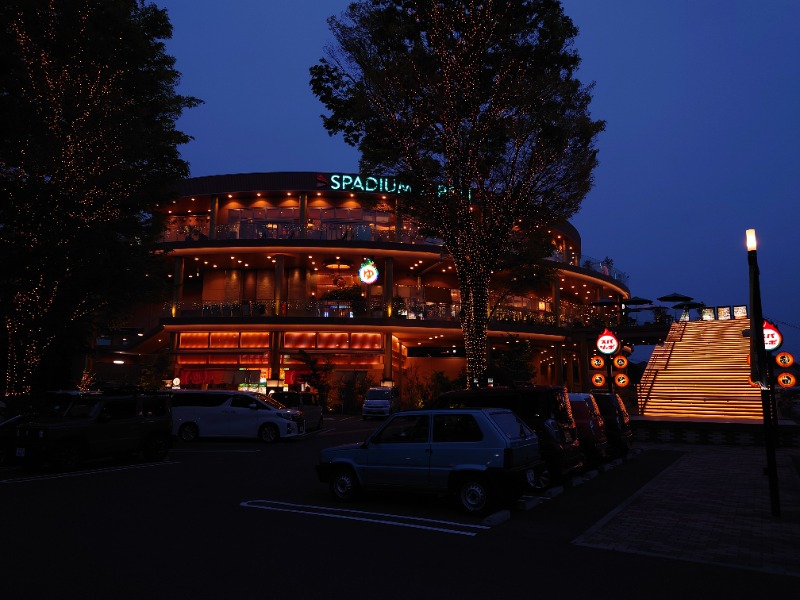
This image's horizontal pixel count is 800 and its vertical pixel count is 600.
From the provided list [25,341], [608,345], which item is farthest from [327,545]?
[608,345]

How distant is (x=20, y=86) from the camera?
53.8 feet

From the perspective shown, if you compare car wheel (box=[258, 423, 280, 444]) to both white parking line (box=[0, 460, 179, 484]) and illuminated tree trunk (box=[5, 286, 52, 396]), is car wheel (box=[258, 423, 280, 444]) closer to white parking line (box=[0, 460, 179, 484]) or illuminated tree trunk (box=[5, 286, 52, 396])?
white parking line (box=[0, 460, 179, 484])

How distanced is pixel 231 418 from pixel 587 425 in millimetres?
12673

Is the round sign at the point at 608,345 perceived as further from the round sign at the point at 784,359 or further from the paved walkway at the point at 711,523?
the paved walkway at the point at 711,523

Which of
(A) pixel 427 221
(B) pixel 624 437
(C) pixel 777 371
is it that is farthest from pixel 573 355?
(B) pixel 624 437

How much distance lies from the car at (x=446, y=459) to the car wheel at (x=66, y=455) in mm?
7086

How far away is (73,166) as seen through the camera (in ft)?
57.3

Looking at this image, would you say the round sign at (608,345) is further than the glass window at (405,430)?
Yes

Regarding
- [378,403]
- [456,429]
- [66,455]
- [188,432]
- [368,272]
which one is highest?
[368,272]

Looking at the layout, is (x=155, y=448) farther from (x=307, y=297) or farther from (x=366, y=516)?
(x=307, y=297)

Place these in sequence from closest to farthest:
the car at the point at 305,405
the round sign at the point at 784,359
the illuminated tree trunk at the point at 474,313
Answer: the illuminated tree trunk at the point at 474,313 → the round sign at the point at 784,359 → the car at the point at 305,405

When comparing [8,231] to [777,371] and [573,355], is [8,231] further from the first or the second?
[573,355]

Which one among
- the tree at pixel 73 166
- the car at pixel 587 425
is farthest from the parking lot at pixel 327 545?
the tree at pixel 73 166

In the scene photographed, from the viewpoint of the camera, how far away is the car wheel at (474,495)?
8.84m
